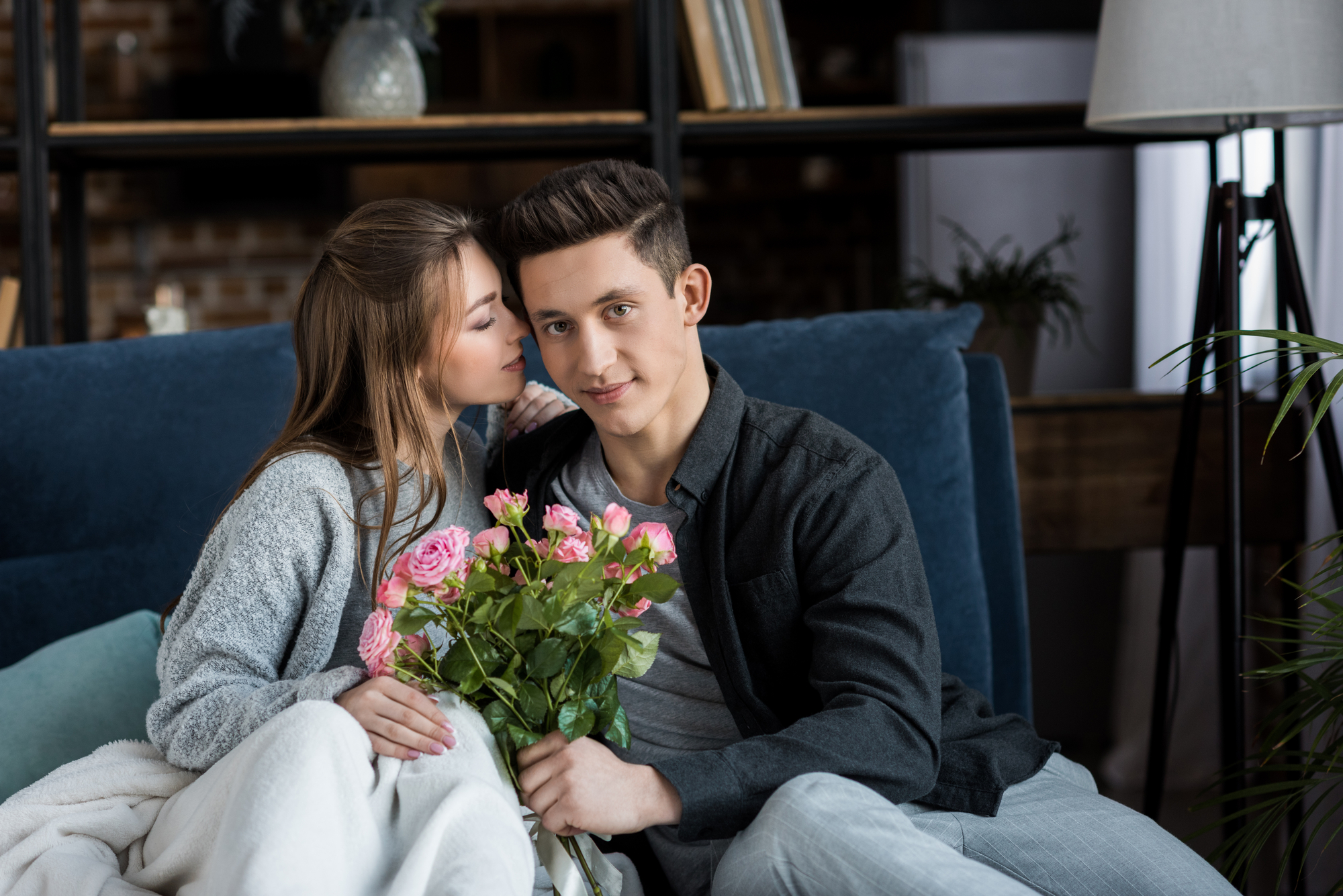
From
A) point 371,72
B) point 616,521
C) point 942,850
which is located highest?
point 371,72

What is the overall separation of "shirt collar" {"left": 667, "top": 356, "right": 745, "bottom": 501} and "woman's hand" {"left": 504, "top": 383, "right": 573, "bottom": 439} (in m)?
0.28

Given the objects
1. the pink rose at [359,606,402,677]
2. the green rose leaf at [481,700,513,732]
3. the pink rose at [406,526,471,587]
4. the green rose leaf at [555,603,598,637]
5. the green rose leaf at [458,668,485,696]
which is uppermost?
the pink rose at [406,526,471,587]

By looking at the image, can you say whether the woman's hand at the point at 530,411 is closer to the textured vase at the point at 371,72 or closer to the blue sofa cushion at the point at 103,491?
the blue sofa cushion at the point at 103,491

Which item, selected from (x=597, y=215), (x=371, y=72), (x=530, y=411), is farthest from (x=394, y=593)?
(x=371, y=72)

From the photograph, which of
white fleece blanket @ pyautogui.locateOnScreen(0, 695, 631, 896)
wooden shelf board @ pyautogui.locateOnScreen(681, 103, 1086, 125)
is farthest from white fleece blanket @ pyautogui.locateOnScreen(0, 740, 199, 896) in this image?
wooden shelf board @ pyautogui.locateOnScreen(681, 103, 1086, 125)

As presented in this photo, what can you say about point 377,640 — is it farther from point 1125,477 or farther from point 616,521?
point 1125,477

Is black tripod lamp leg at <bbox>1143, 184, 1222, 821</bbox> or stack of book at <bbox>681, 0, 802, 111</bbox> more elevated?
stack of book at <bbox>681, 0, 802, 111</bbox>

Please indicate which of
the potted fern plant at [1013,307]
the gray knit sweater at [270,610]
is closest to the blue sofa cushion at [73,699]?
the gray knit sweater at [270,610]

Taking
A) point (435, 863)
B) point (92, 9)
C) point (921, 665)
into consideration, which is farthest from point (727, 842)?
point (92, 9)

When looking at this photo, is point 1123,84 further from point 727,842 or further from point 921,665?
point 727,842

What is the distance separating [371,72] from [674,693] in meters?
1.35

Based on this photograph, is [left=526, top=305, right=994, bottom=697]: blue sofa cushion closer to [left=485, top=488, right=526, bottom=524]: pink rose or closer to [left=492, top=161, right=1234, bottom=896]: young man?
[left=492, top=161, right=1234, bottom=896]: young man

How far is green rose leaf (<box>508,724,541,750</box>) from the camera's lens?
1059 mm

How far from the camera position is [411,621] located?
998 millimetres
